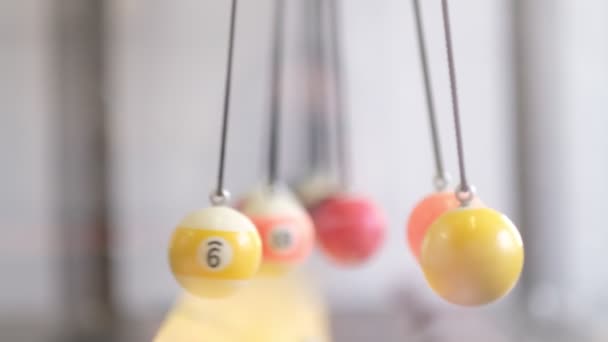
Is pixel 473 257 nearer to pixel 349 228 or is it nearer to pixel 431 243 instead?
pixel 431 243

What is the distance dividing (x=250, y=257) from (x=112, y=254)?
3.30ft

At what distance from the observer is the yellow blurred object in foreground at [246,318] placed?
0.66m

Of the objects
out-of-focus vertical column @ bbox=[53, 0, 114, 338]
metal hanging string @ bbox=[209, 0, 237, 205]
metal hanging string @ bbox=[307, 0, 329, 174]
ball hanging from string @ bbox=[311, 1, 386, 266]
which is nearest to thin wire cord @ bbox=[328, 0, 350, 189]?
ball hanging from string @ bbox=[311, 1, 386, 266]

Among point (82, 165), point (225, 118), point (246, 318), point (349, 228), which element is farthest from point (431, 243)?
point (82, 165)

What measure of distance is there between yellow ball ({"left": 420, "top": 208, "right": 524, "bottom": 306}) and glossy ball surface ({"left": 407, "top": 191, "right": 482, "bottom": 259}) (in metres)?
0.05

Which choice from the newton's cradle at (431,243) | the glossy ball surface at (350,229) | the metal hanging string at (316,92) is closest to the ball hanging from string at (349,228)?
the glossy ball surface at (350,229)

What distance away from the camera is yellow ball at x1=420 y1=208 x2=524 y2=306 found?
0.36 meters

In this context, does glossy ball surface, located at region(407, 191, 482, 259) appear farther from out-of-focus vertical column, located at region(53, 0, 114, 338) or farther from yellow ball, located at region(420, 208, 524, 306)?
out-of-focus vertical column, located at region(53, 0, 114, 338)

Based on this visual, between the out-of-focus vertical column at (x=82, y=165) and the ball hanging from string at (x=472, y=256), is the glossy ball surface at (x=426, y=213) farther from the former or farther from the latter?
the out-of-focus vertical column at (x=82, y=165)

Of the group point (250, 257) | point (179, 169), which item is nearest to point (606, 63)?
point (179, 169)

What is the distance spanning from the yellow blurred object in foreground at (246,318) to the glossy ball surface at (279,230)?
0.10 meters

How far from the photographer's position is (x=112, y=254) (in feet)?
4.40

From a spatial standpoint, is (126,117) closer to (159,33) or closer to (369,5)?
(159,33)

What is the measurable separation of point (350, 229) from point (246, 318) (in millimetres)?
194
